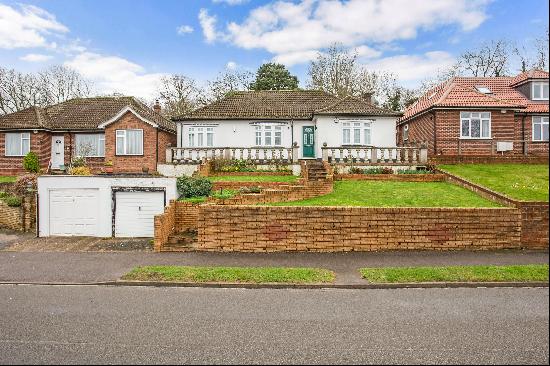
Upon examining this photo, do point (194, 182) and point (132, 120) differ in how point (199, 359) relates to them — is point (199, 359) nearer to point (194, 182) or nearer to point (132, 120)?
point (194, 182)

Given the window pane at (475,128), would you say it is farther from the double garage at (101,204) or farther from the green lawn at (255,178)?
the double garage at (101,204)

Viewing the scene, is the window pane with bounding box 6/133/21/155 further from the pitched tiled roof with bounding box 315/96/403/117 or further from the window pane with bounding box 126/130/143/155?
the pitched tiled roof with bounding box 315/96/403/117

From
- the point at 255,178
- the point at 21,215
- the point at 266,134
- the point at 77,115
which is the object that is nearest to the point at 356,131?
the point at 266,134

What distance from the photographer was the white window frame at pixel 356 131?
2347 cm

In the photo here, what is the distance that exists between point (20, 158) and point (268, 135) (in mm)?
16340

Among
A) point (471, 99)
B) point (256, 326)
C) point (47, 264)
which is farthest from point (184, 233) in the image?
point (471, 99)

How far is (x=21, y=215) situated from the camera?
1656 centimetres

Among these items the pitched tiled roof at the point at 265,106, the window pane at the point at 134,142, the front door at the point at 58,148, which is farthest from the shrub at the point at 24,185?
the pitched tiled roof at the point at 265,106

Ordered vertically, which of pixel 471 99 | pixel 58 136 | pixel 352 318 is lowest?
pixel 352 318

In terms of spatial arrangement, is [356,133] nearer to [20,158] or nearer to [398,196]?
[398,196]

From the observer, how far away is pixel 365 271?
366 inches

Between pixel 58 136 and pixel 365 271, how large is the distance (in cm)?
2445

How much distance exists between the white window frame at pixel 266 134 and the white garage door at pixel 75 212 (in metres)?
11.6

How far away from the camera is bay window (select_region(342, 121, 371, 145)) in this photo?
77.0 feet
